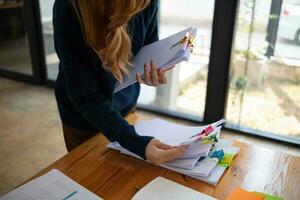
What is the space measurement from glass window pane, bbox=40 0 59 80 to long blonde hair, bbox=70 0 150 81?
7.50 feet

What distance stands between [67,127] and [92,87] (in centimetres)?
29

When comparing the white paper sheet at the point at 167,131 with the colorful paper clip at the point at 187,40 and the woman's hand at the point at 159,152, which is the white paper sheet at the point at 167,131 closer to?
the woman's hand at the point at 159,152

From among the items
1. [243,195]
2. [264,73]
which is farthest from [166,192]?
[264,73]

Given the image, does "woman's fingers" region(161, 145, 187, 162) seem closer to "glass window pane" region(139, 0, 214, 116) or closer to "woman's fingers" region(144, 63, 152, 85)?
"woman's fingers" region(144, 63, 152, 85)

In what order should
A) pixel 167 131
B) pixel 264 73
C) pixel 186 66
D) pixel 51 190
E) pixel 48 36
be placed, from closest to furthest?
pixel 51 190 < pixel 167 131 < pixel 264 73 < pixel 186 66 < pixel 48 36

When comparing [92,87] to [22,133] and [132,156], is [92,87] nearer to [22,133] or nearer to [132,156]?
[132,156]

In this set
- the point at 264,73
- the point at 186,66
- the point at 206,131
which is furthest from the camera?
the point at 186,66

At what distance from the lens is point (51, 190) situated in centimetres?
75

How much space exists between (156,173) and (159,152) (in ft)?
0.22

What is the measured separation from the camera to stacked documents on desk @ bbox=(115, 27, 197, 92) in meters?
0.86

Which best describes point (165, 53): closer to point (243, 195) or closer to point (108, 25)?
point (108, 25)

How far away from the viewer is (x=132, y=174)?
82 centimetres

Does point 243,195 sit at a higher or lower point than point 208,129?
lower

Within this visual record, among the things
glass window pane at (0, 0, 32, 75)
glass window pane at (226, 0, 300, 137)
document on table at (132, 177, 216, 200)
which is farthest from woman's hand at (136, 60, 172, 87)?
glass window pane at (0, 0, 32, 75)
